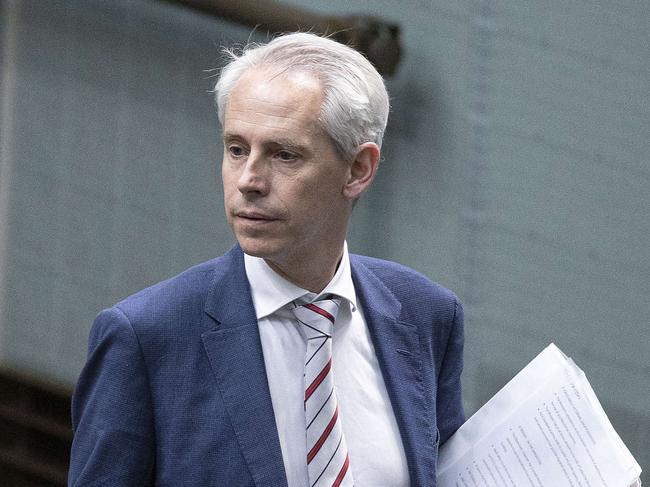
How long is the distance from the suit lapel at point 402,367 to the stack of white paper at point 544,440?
0.37ft

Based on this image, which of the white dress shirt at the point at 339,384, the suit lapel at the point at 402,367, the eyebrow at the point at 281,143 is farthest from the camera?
the suit lapel at the point at 402,367

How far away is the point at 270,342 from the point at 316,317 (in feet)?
0.31

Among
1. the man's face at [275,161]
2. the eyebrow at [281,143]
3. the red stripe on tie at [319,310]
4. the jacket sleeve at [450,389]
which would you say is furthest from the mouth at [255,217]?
the jacket sleeve at [450,389]

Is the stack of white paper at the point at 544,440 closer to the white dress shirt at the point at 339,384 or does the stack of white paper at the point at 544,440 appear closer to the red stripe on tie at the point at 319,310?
the white dress shirt at the point at 339,384

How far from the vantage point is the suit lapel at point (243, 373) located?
88.0 inches

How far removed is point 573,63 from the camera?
14.5 ft

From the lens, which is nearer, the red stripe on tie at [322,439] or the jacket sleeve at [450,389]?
the red stripe on tie at [322,439]

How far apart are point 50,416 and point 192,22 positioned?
77.4 inches

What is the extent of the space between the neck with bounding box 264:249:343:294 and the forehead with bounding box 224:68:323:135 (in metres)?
0.26

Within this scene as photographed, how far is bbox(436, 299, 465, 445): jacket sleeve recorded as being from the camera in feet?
8.68

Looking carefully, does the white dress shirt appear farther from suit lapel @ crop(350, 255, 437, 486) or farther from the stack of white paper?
the stack of white paper

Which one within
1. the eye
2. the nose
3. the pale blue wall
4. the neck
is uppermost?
the eye

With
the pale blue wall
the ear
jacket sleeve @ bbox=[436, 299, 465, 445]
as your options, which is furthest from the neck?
the pale blue wall

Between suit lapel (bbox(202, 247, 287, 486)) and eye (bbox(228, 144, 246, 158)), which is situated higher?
eye (bbox(228, 144, 246, 158))
